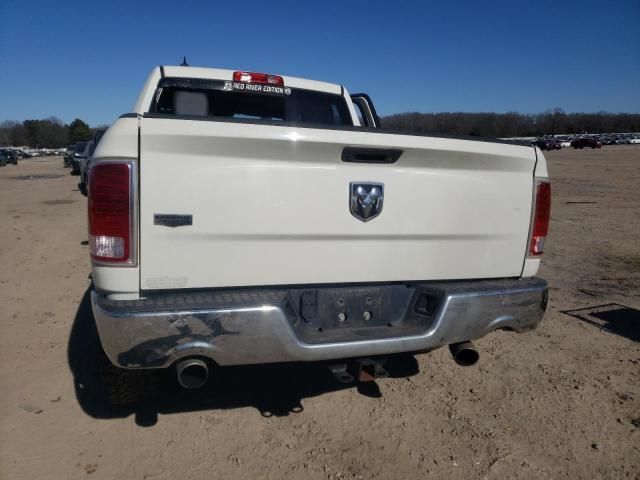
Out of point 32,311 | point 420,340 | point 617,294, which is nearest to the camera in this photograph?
point 420,340

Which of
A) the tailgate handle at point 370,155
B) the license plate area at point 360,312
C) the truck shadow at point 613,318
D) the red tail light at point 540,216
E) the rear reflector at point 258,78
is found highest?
the rear reflector at point 258,78

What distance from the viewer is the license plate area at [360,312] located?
2400 millimetres

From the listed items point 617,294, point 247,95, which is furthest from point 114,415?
point 617,294

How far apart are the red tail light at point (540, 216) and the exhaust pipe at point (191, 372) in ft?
6.70

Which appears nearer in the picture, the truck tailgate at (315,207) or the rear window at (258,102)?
the truck tailgate at (315,207)

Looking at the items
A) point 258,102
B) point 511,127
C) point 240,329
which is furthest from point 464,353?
point 511,127

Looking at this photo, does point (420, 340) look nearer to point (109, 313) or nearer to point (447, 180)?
point (447, 180)

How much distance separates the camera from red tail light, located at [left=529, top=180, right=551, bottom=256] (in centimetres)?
275

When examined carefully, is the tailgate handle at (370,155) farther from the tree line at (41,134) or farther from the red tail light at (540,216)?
the tree line at (41,134)

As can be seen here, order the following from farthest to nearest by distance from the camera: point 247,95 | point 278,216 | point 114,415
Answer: point 247,95
point 114,415
point 278,216

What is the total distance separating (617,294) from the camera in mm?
5262

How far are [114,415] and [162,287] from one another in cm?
133

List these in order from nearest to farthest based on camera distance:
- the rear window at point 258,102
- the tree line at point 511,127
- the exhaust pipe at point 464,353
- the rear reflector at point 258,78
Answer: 1. the exhaust pipe at point 464,353
2. the rear window at point 258,102
3. the rear reflector at point 258,78
4. the tree line at point 511,127

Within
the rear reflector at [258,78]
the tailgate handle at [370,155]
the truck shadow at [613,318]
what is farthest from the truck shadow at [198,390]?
the rear reflector at [258,78]
